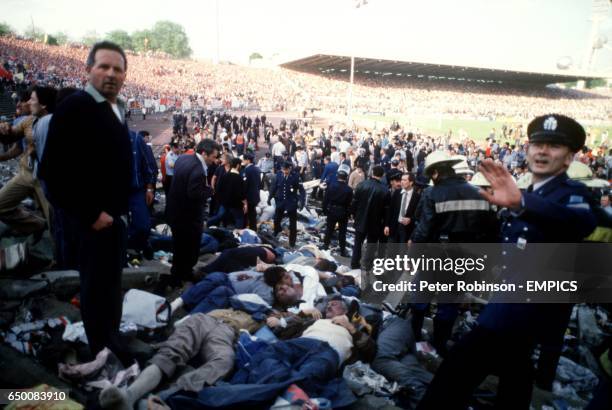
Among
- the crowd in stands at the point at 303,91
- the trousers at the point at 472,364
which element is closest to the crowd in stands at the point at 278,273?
the trousers at the point at 472,364

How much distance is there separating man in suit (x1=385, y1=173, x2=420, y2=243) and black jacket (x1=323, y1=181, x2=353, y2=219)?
1003 millimetres

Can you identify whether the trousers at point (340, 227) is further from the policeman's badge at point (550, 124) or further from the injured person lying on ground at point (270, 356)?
the policeman's badge at point (550, 124)

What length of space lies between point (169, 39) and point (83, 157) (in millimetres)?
111637

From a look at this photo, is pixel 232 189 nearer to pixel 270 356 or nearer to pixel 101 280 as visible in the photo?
pixel 270 356

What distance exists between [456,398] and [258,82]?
51593 millimetres

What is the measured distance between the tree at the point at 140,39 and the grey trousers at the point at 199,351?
106 meters

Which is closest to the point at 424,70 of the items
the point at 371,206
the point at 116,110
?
the point at 371,206

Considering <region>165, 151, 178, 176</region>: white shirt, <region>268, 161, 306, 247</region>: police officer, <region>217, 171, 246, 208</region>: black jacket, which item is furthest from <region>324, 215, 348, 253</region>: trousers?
<region>165, 151, 178, 176</region>: white shirt

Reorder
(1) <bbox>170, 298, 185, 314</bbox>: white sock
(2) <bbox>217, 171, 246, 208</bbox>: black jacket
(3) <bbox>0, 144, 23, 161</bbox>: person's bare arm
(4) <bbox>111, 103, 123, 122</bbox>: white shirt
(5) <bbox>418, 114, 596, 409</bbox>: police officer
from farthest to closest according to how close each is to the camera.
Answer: (2) <bbox>217, 171, 246, 208</bbox>: black jacket < (3) <bbox>0, 144, 23, 161</bbox>: person's bare arm < (1) <bbox>170, 298, 185, 314</bbox>: white sock < (4) <bbox>111, 103, 123, 122</bbox>: white shirt < (5) <bbox>418, 114, 596, 409</bbox>: police officer

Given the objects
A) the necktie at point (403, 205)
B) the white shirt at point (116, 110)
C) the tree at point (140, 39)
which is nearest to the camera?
the white shirt at point (116, 110)

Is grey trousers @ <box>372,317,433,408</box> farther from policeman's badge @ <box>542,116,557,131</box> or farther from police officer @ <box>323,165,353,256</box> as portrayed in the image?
police officer @ <box>323,165,353,256</box>

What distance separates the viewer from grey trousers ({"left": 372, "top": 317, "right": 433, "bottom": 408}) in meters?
3.20

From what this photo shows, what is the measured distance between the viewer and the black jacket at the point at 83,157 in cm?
210

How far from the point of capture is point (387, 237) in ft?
21.8
